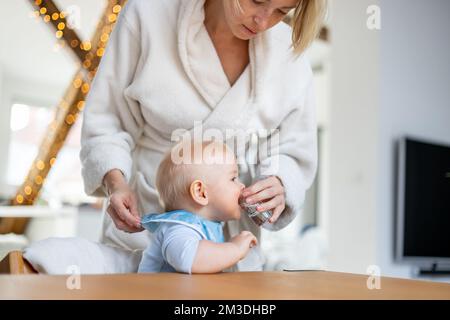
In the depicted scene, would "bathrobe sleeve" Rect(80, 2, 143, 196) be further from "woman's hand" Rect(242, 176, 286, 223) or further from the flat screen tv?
the flat screen tv

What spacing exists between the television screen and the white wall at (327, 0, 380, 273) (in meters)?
0.18

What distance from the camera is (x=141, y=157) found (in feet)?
3.30

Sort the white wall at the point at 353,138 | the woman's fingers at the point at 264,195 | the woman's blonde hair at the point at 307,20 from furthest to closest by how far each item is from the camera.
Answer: the white wall at the point at 353,138 → the woman's blonde hair at the point at 307,20 → the woman's fingers at the point at 264,195

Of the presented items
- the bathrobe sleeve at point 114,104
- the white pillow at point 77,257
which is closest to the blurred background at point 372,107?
the bathrobe sleeve at point 114,104

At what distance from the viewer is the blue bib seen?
772 millimetres

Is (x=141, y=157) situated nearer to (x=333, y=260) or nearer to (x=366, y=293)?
(x=366, y=293)

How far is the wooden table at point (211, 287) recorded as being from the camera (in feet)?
1.61

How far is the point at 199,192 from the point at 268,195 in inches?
4.7

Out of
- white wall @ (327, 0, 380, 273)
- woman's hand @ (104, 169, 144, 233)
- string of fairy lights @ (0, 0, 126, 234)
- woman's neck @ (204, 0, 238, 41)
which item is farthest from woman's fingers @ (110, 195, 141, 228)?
white wall @ (327, 0, 380, 273)

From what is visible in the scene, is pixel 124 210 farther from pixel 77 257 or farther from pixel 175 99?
pixel 175 99

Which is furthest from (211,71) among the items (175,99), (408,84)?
(408,84)

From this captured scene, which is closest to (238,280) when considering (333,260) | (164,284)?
(164,284)

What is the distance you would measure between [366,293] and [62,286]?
31 centimetres

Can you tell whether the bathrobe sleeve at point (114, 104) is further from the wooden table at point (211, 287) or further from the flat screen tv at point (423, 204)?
the flat screen tv at point (423, 204)
